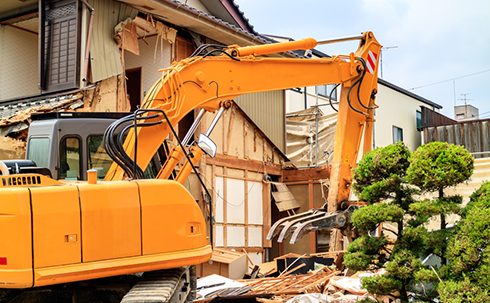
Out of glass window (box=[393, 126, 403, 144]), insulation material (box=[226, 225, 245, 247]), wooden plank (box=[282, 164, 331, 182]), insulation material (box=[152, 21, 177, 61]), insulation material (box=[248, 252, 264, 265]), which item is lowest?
insulation material (box=[248, 252, 264, 265])

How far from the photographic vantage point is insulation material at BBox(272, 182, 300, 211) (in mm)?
16297

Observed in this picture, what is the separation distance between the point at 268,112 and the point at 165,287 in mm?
12262

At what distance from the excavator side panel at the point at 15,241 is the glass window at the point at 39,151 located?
217cm

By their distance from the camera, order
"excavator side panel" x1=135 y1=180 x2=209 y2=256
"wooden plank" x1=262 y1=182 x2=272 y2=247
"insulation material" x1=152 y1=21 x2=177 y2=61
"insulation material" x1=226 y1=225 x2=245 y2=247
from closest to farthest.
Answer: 1. "excavator side panel" x1=135 y1=180 x2=209 y2=256
2. "insulation material" x1=152 y1=21 x2=177 y2=61
3. "insulation material" x1=226 y1=225 x2=245 y2=247
4. "wooden plank" x1=262 y1=182 x2=272 y2=247

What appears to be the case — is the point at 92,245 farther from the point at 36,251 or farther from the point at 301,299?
the point at 301,299

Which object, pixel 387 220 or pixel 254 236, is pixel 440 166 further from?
pixel 254 236

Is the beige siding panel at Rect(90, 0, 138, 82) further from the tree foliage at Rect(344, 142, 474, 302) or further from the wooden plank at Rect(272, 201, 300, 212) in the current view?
the wooden plank at Rect(272, 201, 300, 212)

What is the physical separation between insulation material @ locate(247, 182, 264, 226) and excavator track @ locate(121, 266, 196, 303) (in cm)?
930

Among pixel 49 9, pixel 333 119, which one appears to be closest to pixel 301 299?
pixel 49 9

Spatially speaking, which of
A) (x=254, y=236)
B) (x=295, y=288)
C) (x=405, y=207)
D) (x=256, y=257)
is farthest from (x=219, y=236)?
(x=405, y=207)

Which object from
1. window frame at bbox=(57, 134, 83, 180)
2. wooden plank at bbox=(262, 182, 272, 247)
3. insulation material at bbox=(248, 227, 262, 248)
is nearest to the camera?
window frame at bbox=(57, 134, 83, 180)

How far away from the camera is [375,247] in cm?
716

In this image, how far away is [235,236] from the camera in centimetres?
1448

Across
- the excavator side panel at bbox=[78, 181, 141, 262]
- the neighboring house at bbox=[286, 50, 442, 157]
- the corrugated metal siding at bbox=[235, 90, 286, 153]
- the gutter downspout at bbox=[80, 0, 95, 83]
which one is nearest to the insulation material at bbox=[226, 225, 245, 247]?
the corrugated metal siding at bbox=[235, 90, 286, 153]
